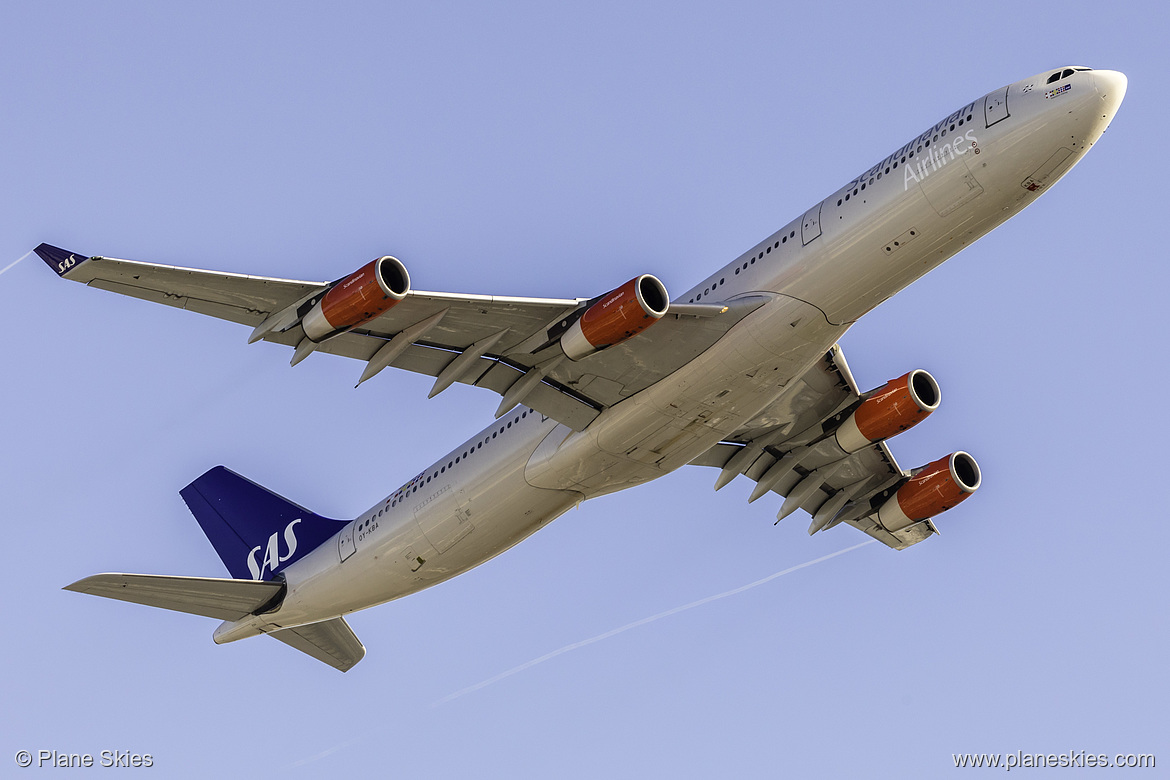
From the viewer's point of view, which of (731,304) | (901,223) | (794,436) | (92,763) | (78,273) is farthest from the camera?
(794,436)

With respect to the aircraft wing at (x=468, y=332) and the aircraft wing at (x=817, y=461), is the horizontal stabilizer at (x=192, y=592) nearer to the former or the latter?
the aircraft wing at (x=468, y=332)

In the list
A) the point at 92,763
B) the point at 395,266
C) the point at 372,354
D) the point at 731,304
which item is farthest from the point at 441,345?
the point at 92,763

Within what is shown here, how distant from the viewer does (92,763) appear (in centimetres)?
2856

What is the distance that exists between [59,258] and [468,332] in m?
8.03

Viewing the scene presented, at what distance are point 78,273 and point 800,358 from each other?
1399 centimetres

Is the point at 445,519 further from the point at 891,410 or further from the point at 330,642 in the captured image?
the point at 891,410

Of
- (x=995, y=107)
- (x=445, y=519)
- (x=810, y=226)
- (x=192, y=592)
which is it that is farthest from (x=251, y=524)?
(x=995, y=107)

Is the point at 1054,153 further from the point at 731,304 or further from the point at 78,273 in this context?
the point at 78,273

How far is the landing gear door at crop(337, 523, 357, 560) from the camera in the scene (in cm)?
3198

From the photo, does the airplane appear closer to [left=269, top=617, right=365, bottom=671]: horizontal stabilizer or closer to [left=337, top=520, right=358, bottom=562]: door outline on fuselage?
[left=337, top=520, right=358, bottom=562]: door outline on fuselage

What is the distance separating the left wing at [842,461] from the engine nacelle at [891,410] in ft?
0.08

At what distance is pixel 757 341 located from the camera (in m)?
25.6

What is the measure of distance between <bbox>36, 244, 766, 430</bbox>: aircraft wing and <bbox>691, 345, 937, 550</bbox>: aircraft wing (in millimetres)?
5678

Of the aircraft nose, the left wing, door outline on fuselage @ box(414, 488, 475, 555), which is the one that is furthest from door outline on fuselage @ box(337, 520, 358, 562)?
the aircraft nose
